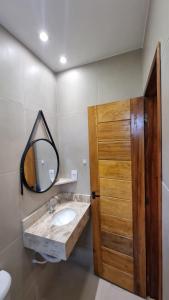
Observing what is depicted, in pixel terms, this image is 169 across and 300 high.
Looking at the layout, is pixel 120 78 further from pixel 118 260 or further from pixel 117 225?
→ pixel 118 260

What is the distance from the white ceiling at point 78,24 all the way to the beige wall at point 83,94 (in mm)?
161

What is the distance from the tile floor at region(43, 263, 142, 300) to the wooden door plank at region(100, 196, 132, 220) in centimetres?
84

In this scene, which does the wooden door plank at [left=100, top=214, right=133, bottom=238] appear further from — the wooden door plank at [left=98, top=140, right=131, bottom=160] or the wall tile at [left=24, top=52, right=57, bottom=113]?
the wall tile at [left=24, top=52, right=57, bottom=113]

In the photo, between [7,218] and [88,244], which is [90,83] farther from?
[88,244]

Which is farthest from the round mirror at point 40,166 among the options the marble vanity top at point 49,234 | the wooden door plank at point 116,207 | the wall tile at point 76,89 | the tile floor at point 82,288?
the tile floor at point 82,288

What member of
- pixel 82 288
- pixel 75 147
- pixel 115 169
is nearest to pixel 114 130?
pixel 115 169

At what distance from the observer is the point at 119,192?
159 centimetres

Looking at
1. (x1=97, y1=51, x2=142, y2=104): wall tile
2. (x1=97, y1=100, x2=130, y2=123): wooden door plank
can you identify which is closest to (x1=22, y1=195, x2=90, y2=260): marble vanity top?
(x1=97, y1=100, x2=130, y2=123): wooden door plank

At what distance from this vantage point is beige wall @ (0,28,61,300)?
1.17m

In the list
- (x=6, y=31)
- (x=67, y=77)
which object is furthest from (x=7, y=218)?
(x=67, y=77)

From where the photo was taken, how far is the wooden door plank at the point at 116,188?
1.55 metres

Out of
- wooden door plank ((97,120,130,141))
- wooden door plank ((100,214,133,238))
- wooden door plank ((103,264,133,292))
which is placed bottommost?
wooden door plank ((103,264,133,292))

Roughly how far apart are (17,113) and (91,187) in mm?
1152

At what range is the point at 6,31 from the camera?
124 centimetres
